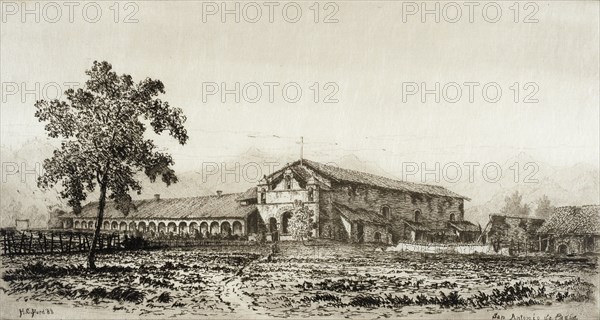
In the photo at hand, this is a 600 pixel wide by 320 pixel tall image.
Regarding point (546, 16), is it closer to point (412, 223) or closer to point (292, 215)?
point (412, 223)

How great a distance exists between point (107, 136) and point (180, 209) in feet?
3.78

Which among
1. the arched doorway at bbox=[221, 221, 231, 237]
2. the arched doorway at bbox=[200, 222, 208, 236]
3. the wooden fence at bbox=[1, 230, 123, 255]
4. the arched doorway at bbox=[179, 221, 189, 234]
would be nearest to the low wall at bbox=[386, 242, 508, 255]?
the arched doorway at bbox=[221, 221, 231, 237]

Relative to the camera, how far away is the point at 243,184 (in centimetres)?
746

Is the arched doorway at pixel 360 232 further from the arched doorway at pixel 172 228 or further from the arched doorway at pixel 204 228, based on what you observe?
the arched doorway at pixel 172 228

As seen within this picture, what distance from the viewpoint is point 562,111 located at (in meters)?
7.70

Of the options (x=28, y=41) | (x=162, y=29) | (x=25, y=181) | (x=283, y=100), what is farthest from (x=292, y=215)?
(x=28, y=41)

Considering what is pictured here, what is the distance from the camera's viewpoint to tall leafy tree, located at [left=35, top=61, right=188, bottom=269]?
737 cm

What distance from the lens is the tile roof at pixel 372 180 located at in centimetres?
737

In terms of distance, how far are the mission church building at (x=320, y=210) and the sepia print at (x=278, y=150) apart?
0.9 inches

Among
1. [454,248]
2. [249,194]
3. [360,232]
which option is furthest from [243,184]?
[454,248]

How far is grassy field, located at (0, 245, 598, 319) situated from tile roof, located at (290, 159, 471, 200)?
70cm
